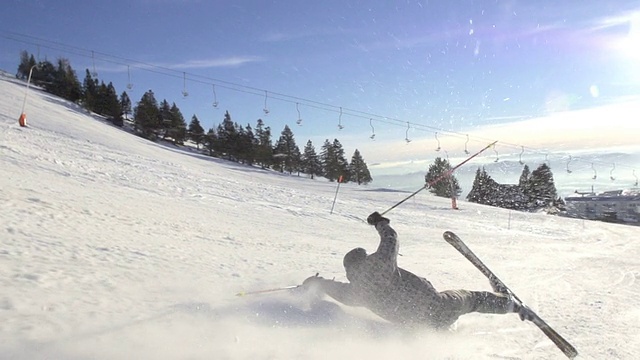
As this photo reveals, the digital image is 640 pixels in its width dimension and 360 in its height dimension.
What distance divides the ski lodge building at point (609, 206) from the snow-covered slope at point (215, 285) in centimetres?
6241

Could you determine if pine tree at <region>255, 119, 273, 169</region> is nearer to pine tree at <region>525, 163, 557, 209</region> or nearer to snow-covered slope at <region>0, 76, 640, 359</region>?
pine tree at <region>525, 163, 557, 209</region>

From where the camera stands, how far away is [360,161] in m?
71.4

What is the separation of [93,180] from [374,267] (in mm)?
11313

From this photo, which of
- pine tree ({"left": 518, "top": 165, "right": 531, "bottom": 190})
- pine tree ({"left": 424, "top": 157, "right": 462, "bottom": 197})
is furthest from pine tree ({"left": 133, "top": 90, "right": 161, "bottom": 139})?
pine tree ({"left": 518, "top": 165, "right": 531, "bottom": 190})

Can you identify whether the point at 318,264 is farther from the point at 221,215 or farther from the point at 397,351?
the point at 221,215

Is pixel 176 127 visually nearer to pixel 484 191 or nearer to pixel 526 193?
pixel 484 191

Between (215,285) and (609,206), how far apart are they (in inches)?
3091

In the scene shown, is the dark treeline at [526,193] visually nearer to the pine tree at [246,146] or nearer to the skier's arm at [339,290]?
the pine tree at [246,146]

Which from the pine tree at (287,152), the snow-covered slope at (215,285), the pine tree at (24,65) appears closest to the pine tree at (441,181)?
the pine tree at (287,152)

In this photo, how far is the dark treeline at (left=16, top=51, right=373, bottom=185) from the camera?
2751 inches

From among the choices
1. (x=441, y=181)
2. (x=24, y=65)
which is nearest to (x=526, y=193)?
(x=441, y=181)

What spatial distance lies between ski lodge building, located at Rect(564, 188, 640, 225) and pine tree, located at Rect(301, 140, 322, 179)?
132ft

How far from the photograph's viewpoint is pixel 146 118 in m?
69.4

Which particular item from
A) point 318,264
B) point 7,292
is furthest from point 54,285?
point 318,264
